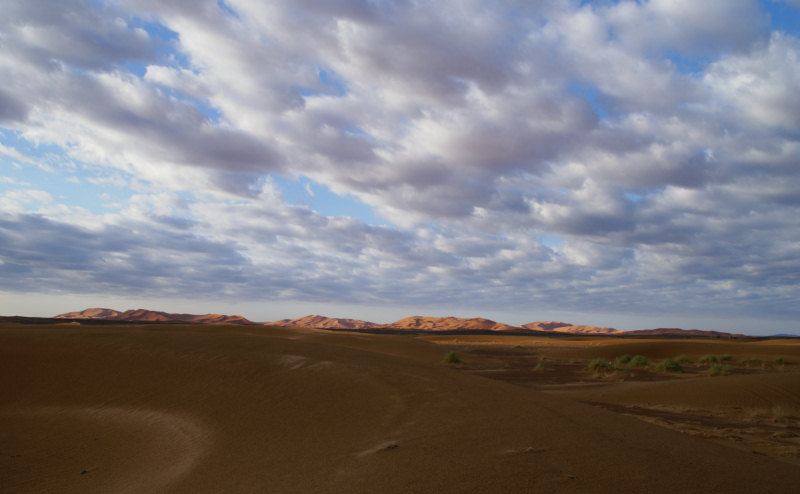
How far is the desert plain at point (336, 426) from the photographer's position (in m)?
5.62

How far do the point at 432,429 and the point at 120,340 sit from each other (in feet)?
41.7

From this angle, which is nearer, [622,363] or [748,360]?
[622,363]

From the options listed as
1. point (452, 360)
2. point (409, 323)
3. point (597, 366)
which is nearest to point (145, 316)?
point (409, 323)

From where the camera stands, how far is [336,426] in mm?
8273

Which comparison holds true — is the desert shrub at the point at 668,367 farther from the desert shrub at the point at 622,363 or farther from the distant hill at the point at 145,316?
the distant hill at the point at 145,316

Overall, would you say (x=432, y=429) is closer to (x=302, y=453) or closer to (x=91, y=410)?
(x=302, y=453)

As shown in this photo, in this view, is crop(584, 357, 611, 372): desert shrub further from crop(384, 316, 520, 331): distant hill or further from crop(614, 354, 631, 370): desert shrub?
crop(384, 316, 520, 331): distant hill

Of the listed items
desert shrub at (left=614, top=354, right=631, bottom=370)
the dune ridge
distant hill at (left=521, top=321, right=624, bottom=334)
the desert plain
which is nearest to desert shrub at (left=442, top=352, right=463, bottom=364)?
desert shrub at (left=614, top=354, right=631, bottom=370)

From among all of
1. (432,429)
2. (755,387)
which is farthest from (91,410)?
(755,387)

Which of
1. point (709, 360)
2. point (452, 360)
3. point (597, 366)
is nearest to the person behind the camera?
point (597, 366)

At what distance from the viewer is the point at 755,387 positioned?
15656 millimetres

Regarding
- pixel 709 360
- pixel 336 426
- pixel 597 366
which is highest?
pixel 709 360

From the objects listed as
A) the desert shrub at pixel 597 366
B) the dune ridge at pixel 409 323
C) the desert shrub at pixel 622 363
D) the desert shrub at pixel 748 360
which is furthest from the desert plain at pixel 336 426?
the dune ridge at pixel 409 323

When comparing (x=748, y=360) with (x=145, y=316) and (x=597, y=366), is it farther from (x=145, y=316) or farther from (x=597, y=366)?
(x=145, y=316)
